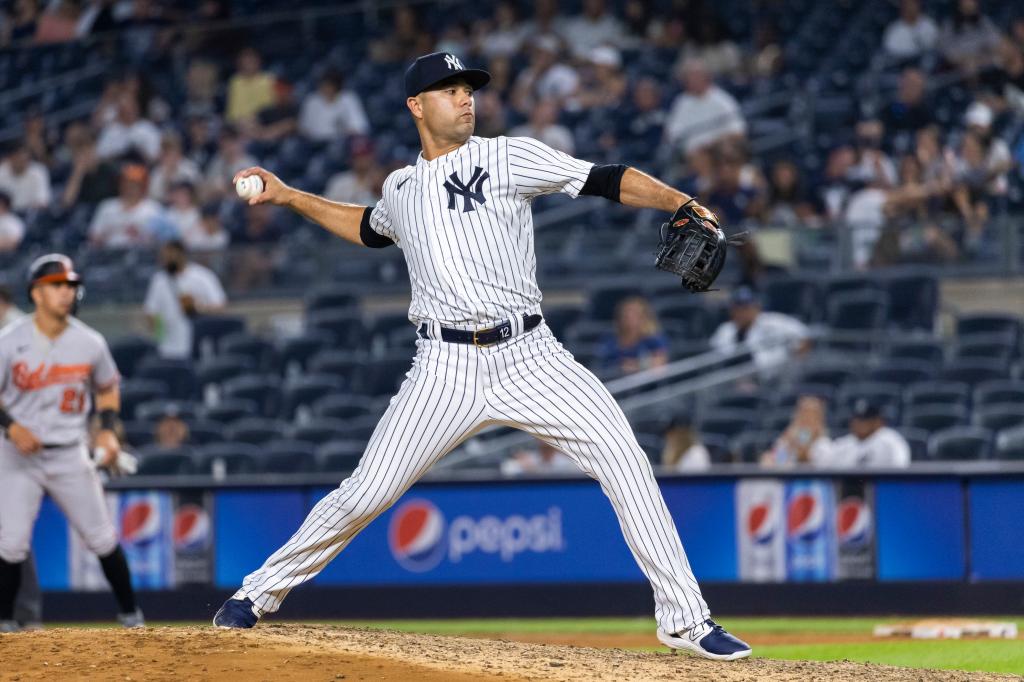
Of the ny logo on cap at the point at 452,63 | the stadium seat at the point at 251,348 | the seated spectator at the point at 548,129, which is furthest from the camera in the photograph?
the seated spectator at the point at 548,129

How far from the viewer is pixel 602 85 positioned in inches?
639

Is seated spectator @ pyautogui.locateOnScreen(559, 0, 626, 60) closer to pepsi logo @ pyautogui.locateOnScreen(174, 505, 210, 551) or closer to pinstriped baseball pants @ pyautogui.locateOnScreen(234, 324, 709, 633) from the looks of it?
pepsi logo @ pyautogui.locateOnScreen(174, 505, 210, 551)

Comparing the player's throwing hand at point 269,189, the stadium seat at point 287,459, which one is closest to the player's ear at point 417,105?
the player's throwing hand at point 269,189

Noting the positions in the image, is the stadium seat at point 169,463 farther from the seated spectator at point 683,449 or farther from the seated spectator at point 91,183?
the seated spectator at point 91,183

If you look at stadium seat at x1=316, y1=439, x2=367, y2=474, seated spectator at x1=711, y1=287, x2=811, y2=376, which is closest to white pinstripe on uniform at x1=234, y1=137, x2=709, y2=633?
stadium seat at x1=316, y1=439, x2=367, y2=474

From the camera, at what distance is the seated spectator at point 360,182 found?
1507cm

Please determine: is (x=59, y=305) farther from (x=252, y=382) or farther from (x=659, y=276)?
(x=659, y=276)

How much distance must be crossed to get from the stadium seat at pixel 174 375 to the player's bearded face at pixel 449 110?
27.8ft

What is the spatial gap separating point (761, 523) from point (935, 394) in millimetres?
2068

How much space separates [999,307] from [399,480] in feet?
28.1

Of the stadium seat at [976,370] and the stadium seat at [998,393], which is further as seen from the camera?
the stadium seat at [976,370]

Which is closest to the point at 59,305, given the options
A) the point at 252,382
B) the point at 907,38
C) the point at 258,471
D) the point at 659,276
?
the point at 258,471

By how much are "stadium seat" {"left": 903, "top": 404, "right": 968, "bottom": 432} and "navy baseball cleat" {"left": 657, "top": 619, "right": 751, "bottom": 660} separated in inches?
250

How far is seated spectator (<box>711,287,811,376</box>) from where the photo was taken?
39.9ft
